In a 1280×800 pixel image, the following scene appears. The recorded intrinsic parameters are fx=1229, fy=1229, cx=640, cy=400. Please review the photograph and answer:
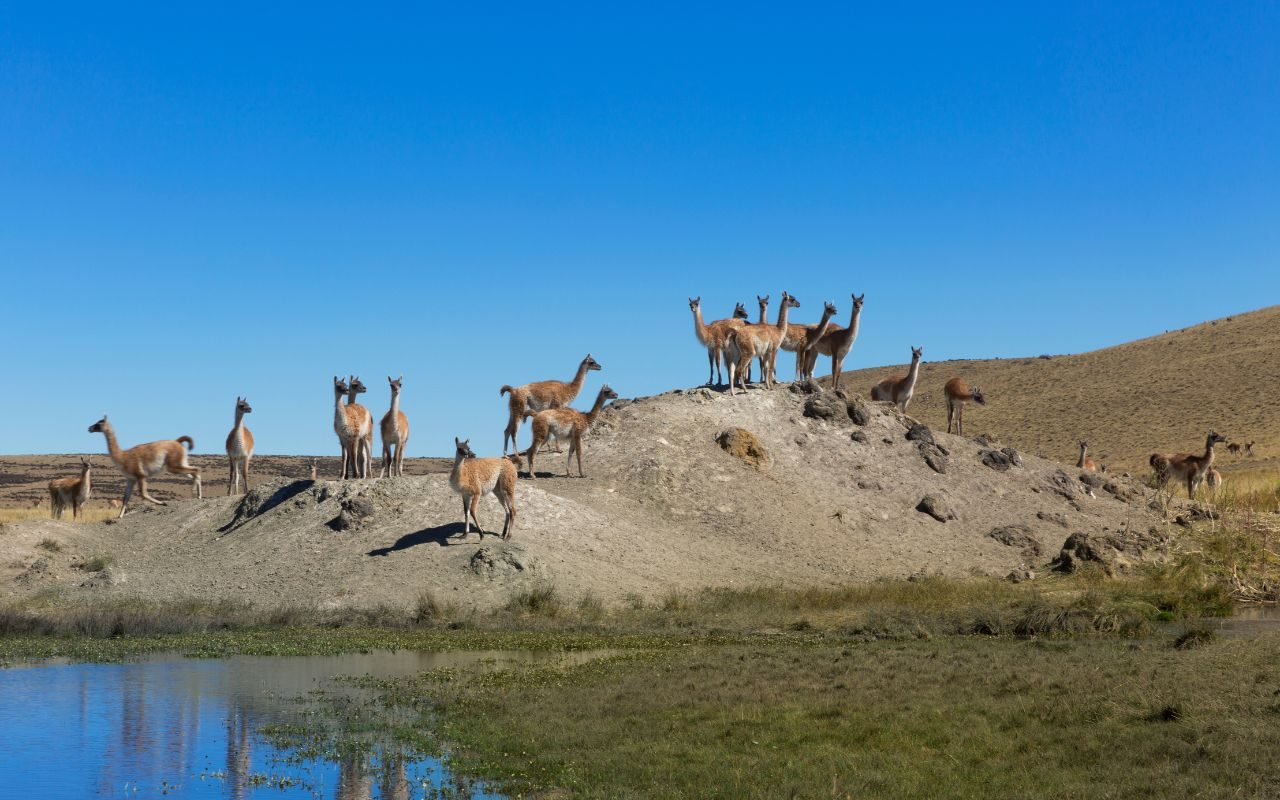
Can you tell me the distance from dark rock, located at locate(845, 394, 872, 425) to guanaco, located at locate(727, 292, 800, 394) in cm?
294

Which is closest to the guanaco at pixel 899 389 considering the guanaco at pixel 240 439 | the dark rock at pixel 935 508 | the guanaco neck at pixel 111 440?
the dark rock at pixel 935 508

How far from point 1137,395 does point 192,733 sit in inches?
3424

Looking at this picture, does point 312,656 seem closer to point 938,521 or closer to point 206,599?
point 206,599

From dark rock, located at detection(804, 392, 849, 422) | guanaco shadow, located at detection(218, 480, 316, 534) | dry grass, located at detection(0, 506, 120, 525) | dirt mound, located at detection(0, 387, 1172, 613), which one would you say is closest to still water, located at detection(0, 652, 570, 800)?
dirt mound, located at detection(0, 387, 1172, 613)

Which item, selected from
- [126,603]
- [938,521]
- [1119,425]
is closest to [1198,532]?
[938,521]

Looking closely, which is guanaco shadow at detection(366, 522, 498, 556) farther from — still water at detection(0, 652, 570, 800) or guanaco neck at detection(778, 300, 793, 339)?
guanaco neck at detection(778, 300, 793, 339)

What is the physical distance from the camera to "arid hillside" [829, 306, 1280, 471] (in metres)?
77.3

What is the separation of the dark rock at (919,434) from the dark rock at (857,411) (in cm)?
149

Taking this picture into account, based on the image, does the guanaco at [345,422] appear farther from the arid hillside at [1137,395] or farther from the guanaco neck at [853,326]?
the arid hillside at [1137,395]

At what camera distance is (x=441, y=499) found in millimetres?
32938

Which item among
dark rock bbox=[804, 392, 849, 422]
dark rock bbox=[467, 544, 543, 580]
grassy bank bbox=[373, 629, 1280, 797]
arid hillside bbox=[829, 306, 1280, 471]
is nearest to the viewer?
grassy bank bbox=[373, 629, 1280, 797]

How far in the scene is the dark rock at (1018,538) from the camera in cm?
3741

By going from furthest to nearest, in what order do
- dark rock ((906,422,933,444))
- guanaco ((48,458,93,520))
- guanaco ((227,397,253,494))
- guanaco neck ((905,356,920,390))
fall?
1. guanaco neck ((905,356,920,390))
2. dark rock ((906,422,933,444))
3. guanaco ((48,458,93,520))
4. guanaco ((227,397,253,494))

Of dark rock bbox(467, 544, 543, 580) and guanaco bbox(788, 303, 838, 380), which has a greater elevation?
guanaco bbox(788, 303, 838, 380)
